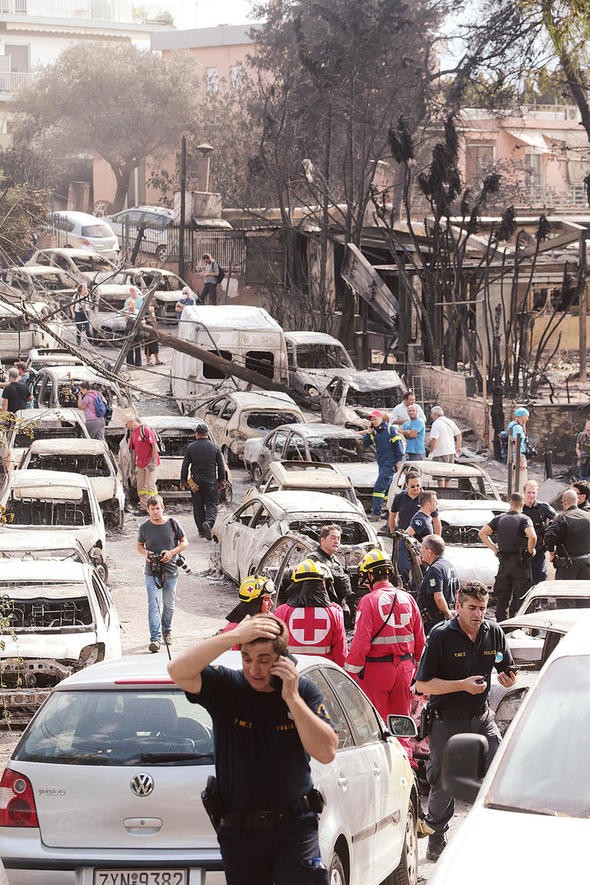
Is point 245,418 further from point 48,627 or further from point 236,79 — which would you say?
point 236,79

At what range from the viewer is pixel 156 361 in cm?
3581

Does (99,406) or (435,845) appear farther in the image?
(99,406)

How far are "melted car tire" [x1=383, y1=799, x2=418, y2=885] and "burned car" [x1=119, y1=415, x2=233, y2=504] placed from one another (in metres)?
14.0

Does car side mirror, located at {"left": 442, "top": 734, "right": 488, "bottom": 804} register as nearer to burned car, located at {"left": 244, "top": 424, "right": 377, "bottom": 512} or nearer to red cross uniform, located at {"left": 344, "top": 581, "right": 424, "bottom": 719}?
red cross uniform, located at {"left": 344, "top": 581, "right": 424, "bottom": 719}

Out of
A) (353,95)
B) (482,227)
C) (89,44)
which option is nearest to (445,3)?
(353,95)

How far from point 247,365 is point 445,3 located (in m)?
21.2

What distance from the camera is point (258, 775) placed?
5.21 m

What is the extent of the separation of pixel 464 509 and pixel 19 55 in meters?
68.9

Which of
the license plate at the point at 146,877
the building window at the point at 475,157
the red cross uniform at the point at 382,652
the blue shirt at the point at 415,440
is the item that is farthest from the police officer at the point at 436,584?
the building window at the point at 475,157

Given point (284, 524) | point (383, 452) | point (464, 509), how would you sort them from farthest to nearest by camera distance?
point (383, 452) < point (464, 509) < point (284, 524)

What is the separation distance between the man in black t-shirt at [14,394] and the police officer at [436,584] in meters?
12.7

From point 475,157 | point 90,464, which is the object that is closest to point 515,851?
point 90,464

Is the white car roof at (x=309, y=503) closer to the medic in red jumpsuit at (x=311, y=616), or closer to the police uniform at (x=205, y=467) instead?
the police uniform at (x=205, y=467)

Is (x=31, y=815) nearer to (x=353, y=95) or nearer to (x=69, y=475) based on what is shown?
(x=69, y=475)
